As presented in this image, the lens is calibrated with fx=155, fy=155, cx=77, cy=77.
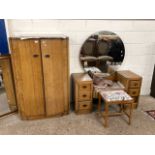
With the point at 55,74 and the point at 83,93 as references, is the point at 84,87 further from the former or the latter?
the point at 55,74

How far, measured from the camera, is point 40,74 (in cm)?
222

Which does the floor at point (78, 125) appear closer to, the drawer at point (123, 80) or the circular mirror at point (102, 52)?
the drawer at point (123, 80)

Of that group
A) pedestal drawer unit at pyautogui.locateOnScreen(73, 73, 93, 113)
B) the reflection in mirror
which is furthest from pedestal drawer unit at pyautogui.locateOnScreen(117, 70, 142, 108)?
the reflection in mirror

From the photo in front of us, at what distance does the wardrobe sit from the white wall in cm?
Answer: 44

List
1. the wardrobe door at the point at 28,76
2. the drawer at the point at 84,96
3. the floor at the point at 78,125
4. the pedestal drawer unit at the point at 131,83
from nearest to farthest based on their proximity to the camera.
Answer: the wardrobe door at the point at 28,76, the floor at the point at 78,125, the drawer at the point at 84,96, the pedestal drawer unit at the point at 131,83

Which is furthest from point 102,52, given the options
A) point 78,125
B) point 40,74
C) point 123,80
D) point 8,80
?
point 8,80

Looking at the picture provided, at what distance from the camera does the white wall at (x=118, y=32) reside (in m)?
2.39

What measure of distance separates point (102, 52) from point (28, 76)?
1.33 m

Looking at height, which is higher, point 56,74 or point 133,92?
point 56,74

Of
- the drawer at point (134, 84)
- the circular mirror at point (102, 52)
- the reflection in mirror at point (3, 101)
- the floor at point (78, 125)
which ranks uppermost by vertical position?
the circular mirror at point (102, 52)

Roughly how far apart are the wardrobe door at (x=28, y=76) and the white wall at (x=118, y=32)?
0.44m

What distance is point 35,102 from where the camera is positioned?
2.34 m

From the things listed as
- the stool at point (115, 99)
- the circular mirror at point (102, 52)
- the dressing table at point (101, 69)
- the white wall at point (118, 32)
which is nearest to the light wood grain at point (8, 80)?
the white wall at point (118, 32)
